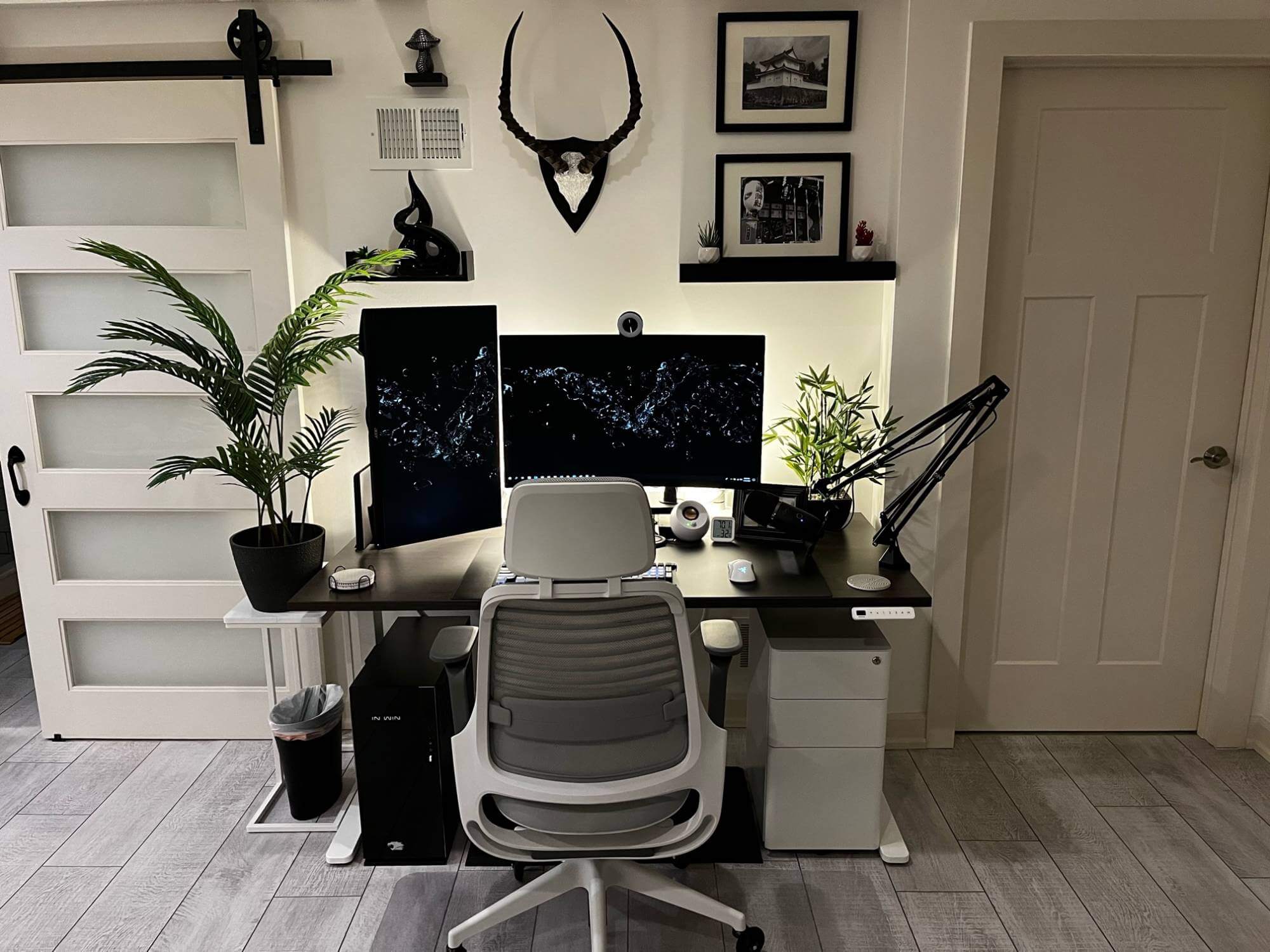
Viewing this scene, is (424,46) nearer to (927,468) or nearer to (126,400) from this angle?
(126,400)

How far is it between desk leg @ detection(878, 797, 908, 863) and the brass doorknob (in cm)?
147

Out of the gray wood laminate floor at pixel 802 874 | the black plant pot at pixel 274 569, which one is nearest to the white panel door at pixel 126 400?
the gray wood laminate floor at pixel 802 874

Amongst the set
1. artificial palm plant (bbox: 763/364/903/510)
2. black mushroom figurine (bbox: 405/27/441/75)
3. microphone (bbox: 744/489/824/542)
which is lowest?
microphone (bbox: 744/489/824/542)

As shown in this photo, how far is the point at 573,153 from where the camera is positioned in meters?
2.61

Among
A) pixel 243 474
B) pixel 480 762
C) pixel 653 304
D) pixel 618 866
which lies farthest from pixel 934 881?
pixel 243 474

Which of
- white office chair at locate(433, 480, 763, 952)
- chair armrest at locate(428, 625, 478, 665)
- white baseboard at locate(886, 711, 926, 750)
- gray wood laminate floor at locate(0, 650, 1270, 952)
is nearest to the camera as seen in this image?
white office chair at locate(433, 480, 763, 952)

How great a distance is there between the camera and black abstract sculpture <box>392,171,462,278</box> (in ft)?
8.59

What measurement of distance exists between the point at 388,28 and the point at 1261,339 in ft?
8.93

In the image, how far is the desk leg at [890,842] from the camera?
93.0 inches

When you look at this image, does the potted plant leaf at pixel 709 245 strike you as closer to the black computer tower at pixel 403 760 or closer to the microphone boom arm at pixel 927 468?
the microphone boom arm at pixel 927 468

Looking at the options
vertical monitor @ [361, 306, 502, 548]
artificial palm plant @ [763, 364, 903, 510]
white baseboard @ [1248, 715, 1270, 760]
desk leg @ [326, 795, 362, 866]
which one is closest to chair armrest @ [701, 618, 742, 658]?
artificial palm plant @ [763, 364, 903, 510]

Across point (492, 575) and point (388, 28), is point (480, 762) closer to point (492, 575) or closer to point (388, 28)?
point (492, 575)

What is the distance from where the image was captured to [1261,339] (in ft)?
8.89

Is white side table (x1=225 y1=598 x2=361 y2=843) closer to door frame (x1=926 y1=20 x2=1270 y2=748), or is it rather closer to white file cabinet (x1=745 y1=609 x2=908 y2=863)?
white file cabinet (x1=745 y1=609 x2=908 y2=863)
